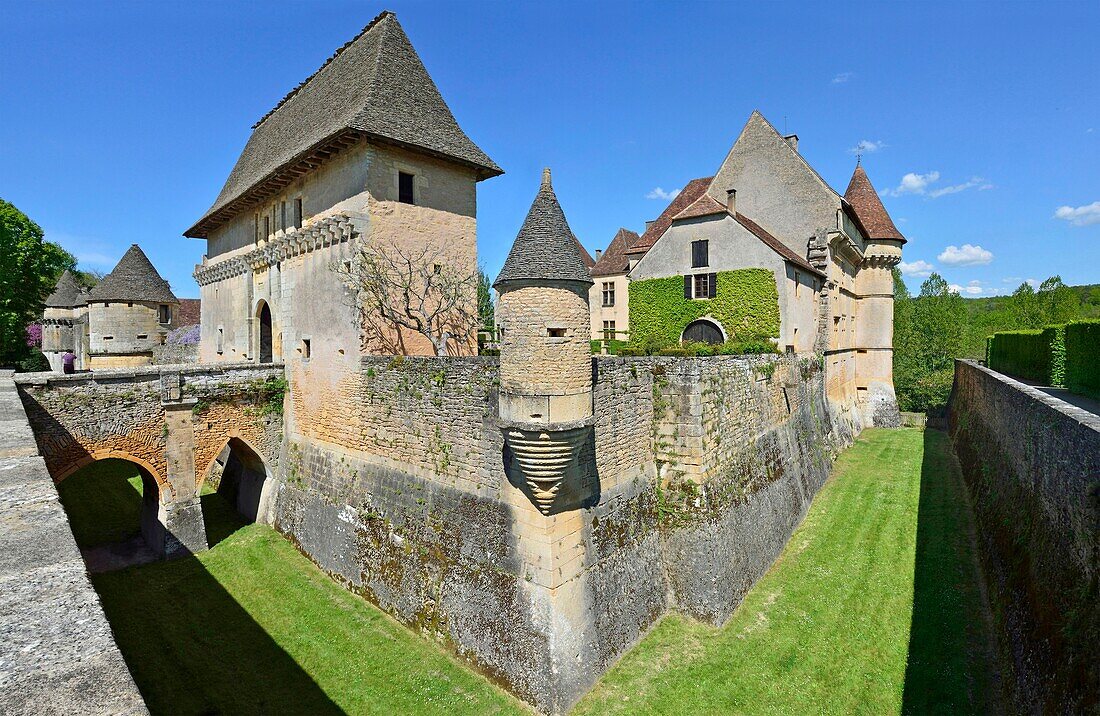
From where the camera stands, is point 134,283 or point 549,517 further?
point 134,283

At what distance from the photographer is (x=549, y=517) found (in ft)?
29.4

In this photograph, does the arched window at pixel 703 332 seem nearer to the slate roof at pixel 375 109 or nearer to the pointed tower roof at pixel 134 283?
the slate roof at pixel 375 109

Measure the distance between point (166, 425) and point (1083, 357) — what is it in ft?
76.2

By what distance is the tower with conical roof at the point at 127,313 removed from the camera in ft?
80.1

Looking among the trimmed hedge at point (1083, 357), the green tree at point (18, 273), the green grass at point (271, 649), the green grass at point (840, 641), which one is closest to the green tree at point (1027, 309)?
the trimmed hedge at point (1083, 357)

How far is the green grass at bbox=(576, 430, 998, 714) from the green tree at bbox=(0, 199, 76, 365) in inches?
1228

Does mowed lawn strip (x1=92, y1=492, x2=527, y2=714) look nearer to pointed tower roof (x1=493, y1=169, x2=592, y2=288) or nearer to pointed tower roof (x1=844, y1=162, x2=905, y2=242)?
pointed tower roof (x1=493, y1=169, x2=592, y2=288)

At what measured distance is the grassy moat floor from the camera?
8516 mm

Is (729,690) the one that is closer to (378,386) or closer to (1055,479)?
(1055,479)

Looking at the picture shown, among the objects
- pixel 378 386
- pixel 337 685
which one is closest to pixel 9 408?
pixel 378 386

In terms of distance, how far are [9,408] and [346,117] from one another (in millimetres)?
10083

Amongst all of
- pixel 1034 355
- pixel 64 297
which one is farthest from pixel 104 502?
pixel 1034 355

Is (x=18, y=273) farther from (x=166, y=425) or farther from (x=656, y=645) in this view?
(x=656, y=645)

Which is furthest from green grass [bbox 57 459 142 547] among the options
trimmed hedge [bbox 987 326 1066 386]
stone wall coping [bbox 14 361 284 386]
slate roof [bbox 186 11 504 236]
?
trimmed hedge [bbox 987 326 1066 386]
